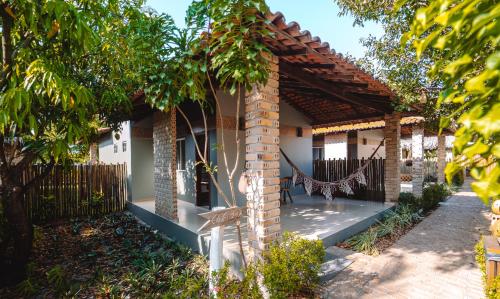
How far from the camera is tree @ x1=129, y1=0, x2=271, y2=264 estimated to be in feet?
7.68

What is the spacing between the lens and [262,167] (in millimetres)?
2713

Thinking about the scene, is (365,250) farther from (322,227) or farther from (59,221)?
(59,221)

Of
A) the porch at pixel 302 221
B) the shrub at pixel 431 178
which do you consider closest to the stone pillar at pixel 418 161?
the porch at pixel 302 221

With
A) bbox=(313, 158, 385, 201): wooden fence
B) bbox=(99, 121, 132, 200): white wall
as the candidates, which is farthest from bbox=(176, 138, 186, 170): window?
bbox=(313, 158, 385, 201): wooden fence

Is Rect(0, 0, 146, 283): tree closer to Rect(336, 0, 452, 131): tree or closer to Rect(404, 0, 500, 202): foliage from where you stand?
Rect(404, 0, 500, 202): foliage

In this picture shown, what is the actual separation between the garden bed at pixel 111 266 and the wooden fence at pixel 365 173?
5232 mm

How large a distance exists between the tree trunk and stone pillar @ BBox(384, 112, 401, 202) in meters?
6.99

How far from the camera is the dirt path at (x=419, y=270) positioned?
2.71 metres

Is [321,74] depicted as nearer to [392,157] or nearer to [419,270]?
[419,270]

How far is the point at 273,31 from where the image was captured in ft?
8.24


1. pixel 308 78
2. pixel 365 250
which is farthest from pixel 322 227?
pixel 308 78

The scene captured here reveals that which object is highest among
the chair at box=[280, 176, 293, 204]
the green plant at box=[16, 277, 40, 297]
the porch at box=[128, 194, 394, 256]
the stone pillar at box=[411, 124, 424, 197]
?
the stone pillar at box=[411, 124, 424, 197]

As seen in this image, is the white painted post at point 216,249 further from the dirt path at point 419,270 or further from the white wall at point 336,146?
the white wall at point 336,146

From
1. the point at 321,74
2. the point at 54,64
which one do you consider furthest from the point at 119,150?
the point at 321,74
